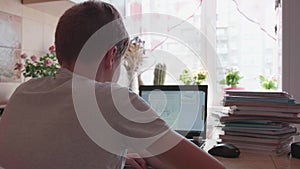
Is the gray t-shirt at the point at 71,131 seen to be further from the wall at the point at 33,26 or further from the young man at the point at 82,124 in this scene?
the wall at the point at 33,26

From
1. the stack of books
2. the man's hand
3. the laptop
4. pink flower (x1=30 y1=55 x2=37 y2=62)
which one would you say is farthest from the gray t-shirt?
pink flower (x1=30 y1=55 x2=37 y2=62)

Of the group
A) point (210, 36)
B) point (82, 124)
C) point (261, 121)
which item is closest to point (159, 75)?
point (210, 36)

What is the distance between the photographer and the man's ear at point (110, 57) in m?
0.71

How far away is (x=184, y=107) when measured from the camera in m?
1.35

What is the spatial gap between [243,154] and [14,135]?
72 centimetres

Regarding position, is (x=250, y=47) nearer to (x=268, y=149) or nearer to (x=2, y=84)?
(x=268, y=149)

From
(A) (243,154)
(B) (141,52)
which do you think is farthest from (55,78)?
(B) (141,52)

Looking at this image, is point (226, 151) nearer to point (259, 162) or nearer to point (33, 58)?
point (259, 162)

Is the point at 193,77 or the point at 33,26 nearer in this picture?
the point at 33,26

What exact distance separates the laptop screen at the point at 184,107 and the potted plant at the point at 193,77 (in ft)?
2.67

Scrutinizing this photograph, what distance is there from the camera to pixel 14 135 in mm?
632

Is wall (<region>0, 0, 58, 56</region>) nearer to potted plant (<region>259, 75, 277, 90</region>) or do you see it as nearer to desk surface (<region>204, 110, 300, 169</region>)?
desk surface (<region>204, 110, 300, 169</region>)

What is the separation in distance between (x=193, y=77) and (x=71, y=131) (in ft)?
5.79

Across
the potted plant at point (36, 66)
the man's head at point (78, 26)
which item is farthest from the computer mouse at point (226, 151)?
the potted plant at point (36, 66)
